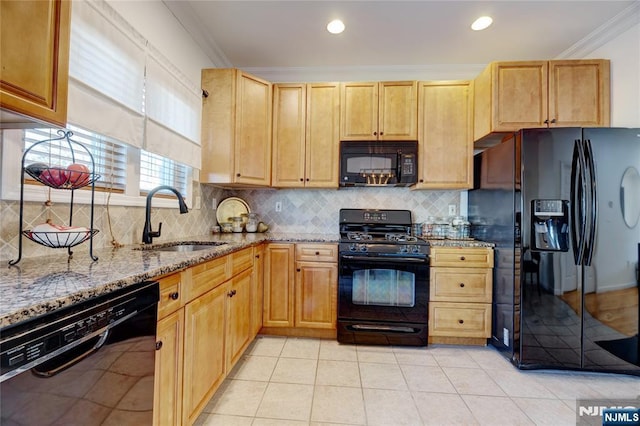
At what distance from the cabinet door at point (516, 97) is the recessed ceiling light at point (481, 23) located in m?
0.33

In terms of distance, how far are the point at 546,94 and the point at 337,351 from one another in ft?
9.37

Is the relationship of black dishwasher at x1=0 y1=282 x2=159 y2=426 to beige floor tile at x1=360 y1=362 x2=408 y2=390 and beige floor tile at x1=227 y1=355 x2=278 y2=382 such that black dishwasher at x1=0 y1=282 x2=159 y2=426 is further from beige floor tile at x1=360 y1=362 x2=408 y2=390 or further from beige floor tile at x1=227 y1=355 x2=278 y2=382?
beige floor tile at x1=360 y1=362 x2=408 y2=390

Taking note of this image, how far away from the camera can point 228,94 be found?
99.7 inches

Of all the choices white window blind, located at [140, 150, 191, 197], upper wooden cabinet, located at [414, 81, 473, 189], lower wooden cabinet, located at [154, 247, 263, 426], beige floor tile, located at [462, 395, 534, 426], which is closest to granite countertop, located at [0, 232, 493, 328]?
lower wooden cabinet, located at [154, 247, 263, 426]

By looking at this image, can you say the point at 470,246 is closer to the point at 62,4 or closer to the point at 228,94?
the point at 228,94

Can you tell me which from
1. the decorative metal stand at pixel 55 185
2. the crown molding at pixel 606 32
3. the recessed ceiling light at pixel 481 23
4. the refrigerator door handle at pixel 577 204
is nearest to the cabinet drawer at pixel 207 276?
the decorative metal stand at pixel 55 185

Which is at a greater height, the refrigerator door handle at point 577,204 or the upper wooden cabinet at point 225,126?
the upper wooden cabinet at point 225,126

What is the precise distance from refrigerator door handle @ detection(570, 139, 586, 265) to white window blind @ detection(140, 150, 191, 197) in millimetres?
2956

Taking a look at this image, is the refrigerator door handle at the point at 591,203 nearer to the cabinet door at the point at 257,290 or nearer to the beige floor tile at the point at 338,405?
the beige floor tile at the point at 338,405

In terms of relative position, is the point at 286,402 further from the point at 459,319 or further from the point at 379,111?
the point at 379,111

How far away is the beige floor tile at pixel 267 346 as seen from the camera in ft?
7.33

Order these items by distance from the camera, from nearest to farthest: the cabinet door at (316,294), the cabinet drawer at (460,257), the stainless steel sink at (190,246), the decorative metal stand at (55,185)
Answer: the decorative metal stand at (55,185)
the stainless steel sink at (190,246)
the cabinet drawer at (460,257)
the cabinet door at (316,294)

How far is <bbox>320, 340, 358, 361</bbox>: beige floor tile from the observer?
2.19 meters

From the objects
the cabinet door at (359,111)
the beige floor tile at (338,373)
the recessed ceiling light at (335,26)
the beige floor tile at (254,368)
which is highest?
the recessed ceiling light at (335,26)
